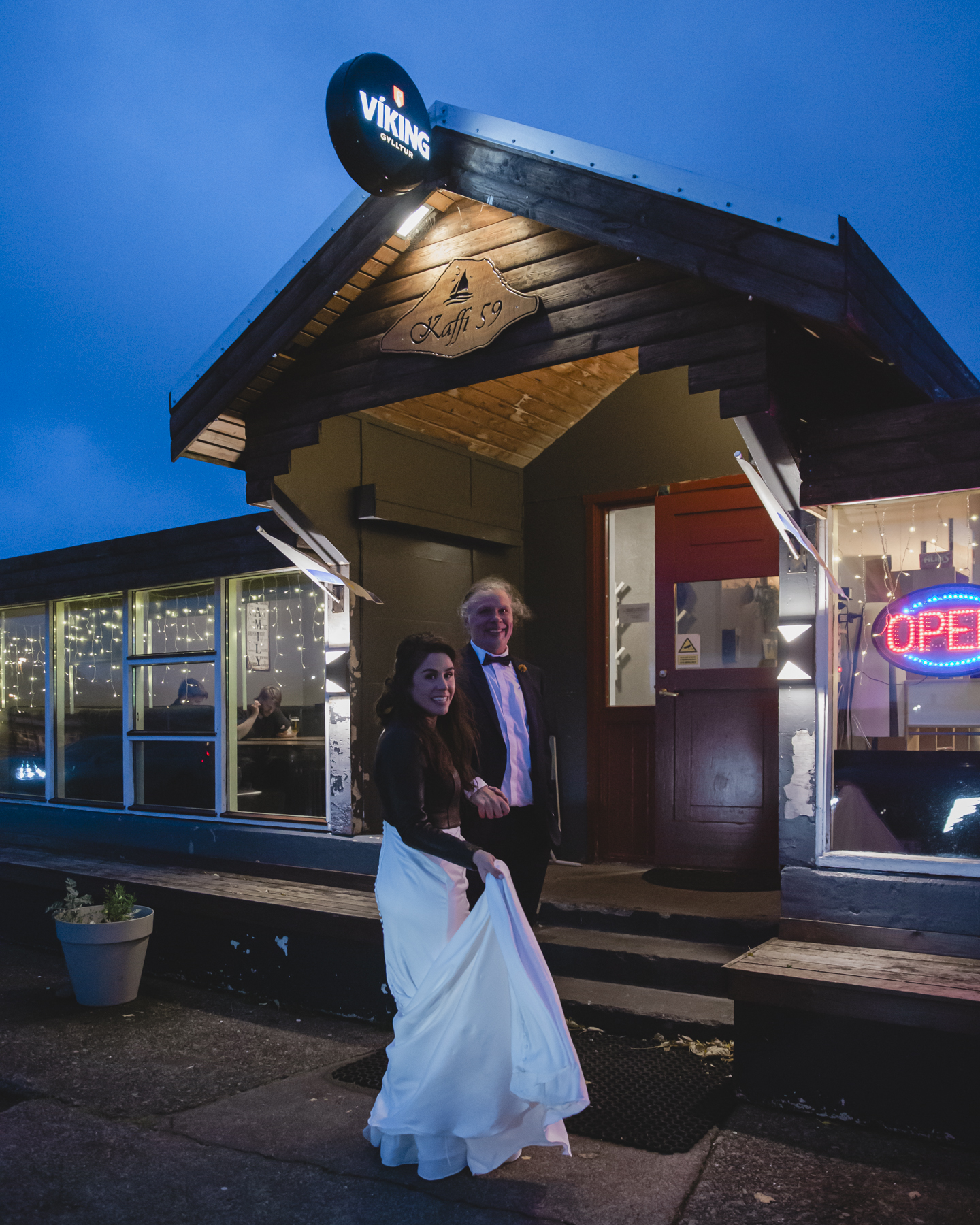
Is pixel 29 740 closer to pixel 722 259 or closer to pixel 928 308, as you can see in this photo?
pixel 722 259

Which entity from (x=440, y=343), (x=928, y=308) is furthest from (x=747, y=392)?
(x=928, y=308)

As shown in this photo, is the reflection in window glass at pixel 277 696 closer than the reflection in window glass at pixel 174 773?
Yes

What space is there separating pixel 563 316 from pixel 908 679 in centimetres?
246

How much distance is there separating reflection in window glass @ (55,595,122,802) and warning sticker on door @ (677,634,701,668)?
15.8 feet

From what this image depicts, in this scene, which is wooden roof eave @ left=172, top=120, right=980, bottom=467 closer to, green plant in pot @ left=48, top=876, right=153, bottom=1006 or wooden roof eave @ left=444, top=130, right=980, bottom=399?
wooden roof eave @ left=444, top=130, right=980, bottom=399

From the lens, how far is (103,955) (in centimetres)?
557

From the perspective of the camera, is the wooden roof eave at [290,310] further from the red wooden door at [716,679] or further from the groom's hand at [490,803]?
the groom's hand at [490,803]

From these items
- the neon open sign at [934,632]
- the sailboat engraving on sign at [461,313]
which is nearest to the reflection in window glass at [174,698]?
the sailboat engraving on sign at [461,313]

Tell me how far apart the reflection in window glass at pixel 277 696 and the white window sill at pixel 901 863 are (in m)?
3.48

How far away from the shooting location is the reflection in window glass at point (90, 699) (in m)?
8.28

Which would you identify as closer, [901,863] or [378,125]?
[901,863]

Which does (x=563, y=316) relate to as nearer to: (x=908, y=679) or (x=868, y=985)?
(x=908, y=679)

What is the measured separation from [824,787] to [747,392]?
1.95 meters

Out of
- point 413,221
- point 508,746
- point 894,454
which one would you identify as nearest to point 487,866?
point 508,746
